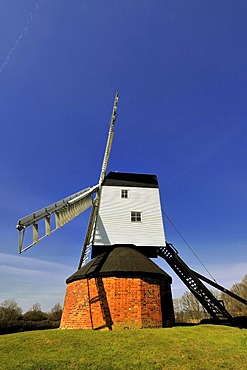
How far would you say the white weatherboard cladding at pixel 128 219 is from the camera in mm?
18094

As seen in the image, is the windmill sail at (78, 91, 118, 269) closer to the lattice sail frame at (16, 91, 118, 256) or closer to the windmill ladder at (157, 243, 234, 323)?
the lattice sail frame at (16, 91, 118, 256)

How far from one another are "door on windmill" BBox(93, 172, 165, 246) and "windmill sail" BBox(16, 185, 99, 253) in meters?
1.47

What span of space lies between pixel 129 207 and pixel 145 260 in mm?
4470

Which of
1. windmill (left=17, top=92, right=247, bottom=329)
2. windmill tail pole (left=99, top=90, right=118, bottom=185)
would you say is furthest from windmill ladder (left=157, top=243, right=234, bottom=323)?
windmill tail pole (left=99, top=90, right=118, bottom=185)

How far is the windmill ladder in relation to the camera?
17.7 m

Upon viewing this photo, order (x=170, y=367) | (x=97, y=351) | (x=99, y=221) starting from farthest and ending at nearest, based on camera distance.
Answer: (x=99, y=221), (x=97, y=351), (x=170, y=367)

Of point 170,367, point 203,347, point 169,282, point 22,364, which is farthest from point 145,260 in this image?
point 22,364

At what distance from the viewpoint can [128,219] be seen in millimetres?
18781

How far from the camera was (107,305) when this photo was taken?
45.8ft

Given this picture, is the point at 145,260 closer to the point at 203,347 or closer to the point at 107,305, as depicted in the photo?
the point at 107,305

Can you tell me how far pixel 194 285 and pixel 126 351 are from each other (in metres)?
10.9

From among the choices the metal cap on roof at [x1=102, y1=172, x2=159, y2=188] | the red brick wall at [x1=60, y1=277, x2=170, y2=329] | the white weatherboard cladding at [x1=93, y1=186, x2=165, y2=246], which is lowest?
the red brick wall at [x1=60, y1=277, x2=170, y2=329]

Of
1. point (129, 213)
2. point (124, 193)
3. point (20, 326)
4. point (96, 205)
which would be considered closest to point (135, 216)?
point (129, 213)

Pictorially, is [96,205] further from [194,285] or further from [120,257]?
[194,285]
